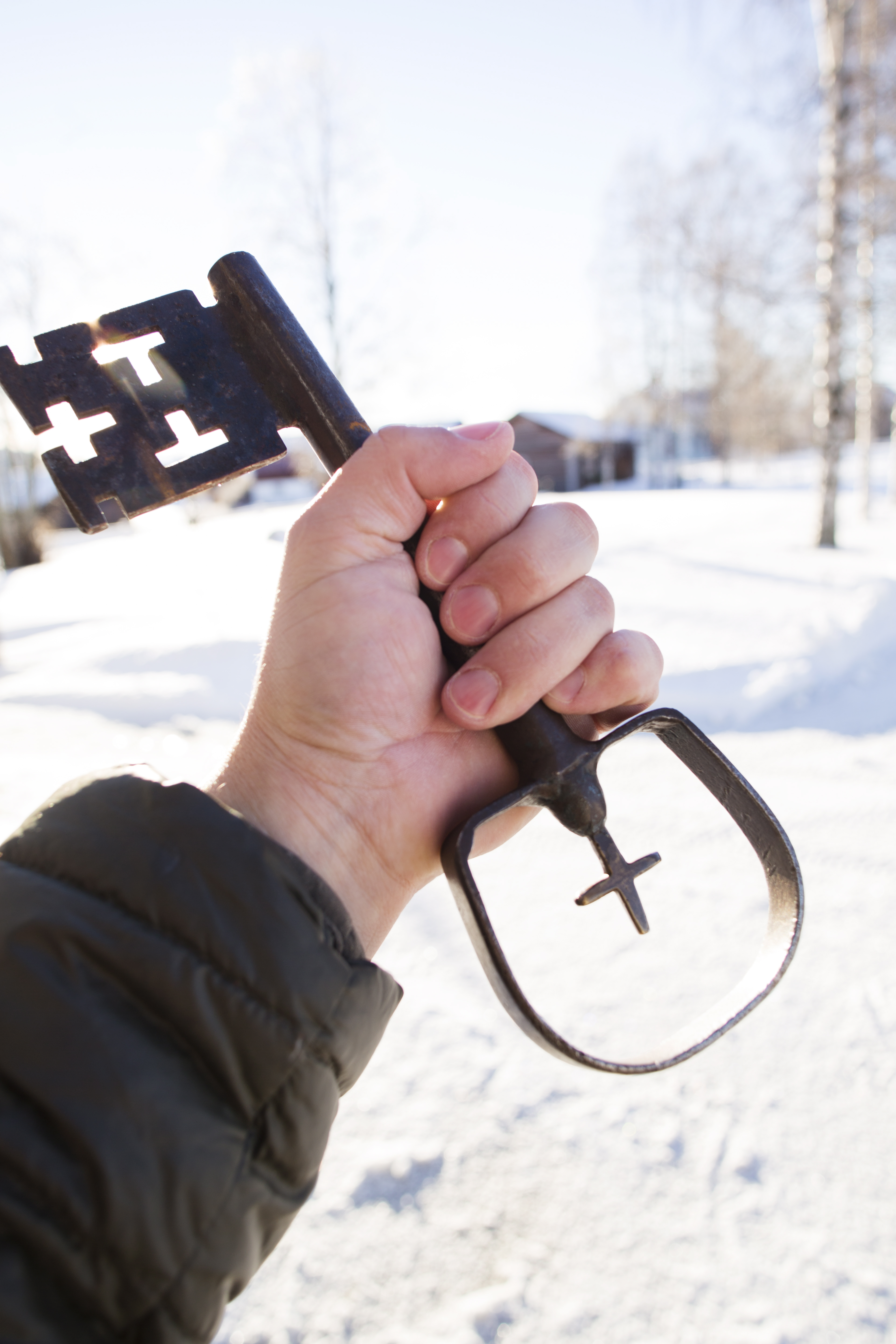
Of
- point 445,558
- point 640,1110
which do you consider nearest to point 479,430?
point 445,558

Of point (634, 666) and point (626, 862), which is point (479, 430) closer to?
point (634, 666)

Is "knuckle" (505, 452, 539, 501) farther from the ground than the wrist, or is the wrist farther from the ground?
"knuckle" (505, 452, 539, 501)

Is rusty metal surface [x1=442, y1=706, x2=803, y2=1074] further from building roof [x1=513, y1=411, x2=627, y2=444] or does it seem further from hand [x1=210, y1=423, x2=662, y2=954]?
building roof [x1=513, y1=411, x2=627, y2=444]

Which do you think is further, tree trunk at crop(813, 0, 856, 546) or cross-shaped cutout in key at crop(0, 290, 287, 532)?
tree trunk at crop(813, 0, 856, 546)

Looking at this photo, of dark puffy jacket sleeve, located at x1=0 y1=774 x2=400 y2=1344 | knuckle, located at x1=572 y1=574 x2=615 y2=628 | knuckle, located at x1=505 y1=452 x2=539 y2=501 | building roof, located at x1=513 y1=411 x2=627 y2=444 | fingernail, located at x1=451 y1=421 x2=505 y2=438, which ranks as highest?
fingernail, located at x1=451 y1=421 x2=505 y2=438

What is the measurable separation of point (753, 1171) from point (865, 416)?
13.2 m

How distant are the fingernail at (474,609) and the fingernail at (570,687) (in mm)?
149

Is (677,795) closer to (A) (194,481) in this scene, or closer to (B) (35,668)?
(A) (194,481)

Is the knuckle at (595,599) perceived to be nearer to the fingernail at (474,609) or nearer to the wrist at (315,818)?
the fingernail at (474,609)

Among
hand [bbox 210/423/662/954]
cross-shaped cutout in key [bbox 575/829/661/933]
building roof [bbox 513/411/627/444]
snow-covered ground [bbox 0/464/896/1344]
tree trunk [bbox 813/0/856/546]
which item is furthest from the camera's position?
building roof [bbox 513/411/627/444]

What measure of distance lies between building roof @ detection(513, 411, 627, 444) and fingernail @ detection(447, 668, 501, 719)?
2481cm

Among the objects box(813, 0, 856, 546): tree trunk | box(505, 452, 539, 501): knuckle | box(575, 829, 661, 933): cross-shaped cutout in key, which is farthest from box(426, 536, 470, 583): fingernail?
box(813, 0, 856, 546): tree trunk

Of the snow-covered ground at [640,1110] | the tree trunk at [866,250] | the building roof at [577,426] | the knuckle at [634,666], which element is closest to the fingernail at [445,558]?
the knuckle at [634,666]

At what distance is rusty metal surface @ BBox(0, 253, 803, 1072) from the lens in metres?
0.90
